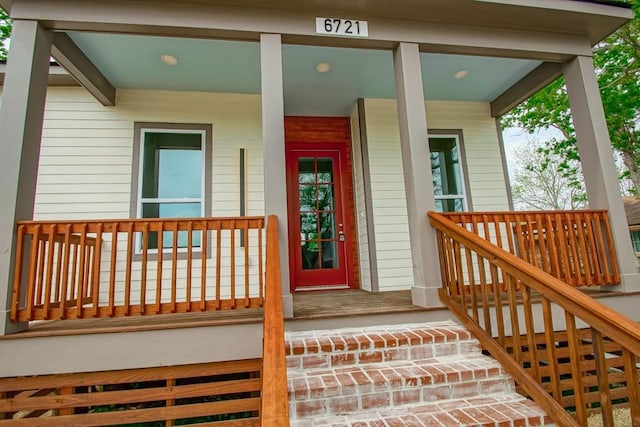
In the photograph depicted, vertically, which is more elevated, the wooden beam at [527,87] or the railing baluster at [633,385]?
the wooden beam at [527,87]

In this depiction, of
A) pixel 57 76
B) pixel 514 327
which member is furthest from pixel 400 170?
pixel 57 76

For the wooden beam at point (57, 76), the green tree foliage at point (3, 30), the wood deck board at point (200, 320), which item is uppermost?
the green tree foliage at point (3, 30)

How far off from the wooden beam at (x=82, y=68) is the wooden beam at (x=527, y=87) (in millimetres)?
5648

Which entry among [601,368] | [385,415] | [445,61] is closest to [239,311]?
[385,415]

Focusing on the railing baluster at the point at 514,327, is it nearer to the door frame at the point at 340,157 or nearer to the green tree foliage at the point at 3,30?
the door frame at the point at 340,157

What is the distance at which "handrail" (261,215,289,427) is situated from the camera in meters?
1.01

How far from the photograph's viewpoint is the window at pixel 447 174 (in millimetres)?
5219

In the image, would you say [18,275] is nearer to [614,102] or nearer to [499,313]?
A: [499,313]

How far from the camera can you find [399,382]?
2.10m

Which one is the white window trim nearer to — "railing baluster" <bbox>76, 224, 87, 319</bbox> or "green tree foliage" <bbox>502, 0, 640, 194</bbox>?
"green tree foliage" <bbox>502, 0, 640, 194</bbox>

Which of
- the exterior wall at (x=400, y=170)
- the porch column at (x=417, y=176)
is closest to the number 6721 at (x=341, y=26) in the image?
the porch column at (x=417, y=176)

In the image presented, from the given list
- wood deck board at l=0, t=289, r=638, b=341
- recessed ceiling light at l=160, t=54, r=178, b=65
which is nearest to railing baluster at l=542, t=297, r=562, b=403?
wood deck board at l=0, t=289, r=638, b=341

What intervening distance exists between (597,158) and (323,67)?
3280 millimetres

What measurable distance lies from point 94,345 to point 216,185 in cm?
256
